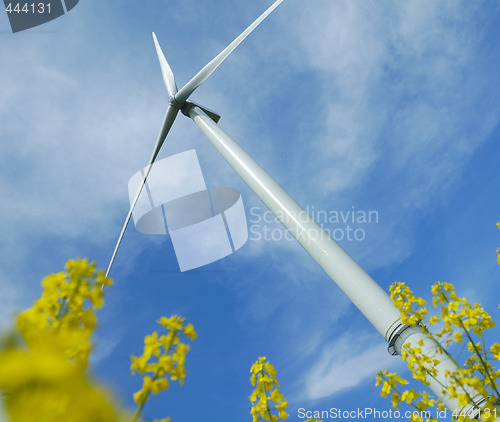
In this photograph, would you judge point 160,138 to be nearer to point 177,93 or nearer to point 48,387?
point 177,93

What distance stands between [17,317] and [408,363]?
5.76 metres

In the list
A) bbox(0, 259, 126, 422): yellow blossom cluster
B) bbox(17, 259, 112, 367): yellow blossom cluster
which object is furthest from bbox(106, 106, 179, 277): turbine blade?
bbox(0, 259, 126, 422): yellow blossom cluster

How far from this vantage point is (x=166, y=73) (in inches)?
750

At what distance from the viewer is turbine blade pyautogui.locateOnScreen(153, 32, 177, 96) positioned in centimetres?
1827

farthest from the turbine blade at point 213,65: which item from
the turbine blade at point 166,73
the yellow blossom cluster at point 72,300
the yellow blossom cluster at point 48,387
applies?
the yellow blossom cluster at point 48,387

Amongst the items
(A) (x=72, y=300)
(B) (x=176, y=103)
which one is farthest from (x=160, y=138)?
(A) (x=72, y=300)

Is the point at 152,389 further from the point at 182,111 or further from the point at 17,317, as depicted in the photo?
the point at 182,111

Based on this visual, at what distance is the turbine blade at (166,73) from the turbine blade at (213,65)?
3.77ft

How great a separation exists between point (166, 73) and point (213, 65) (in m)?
4.19

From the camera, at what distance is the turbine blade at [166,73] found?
1827 centimetres

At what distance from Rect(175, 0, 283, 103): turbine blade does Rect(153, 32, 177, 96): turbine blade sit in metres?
1.15

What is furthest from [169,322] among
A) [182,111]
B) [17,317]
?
[182,111]

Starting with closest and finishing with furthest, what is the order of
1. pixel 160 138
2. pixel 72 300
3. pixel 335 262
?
pixel 72 300
pixel 335 262
pixel 160 138

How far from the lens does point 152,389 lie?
7.16 feet
